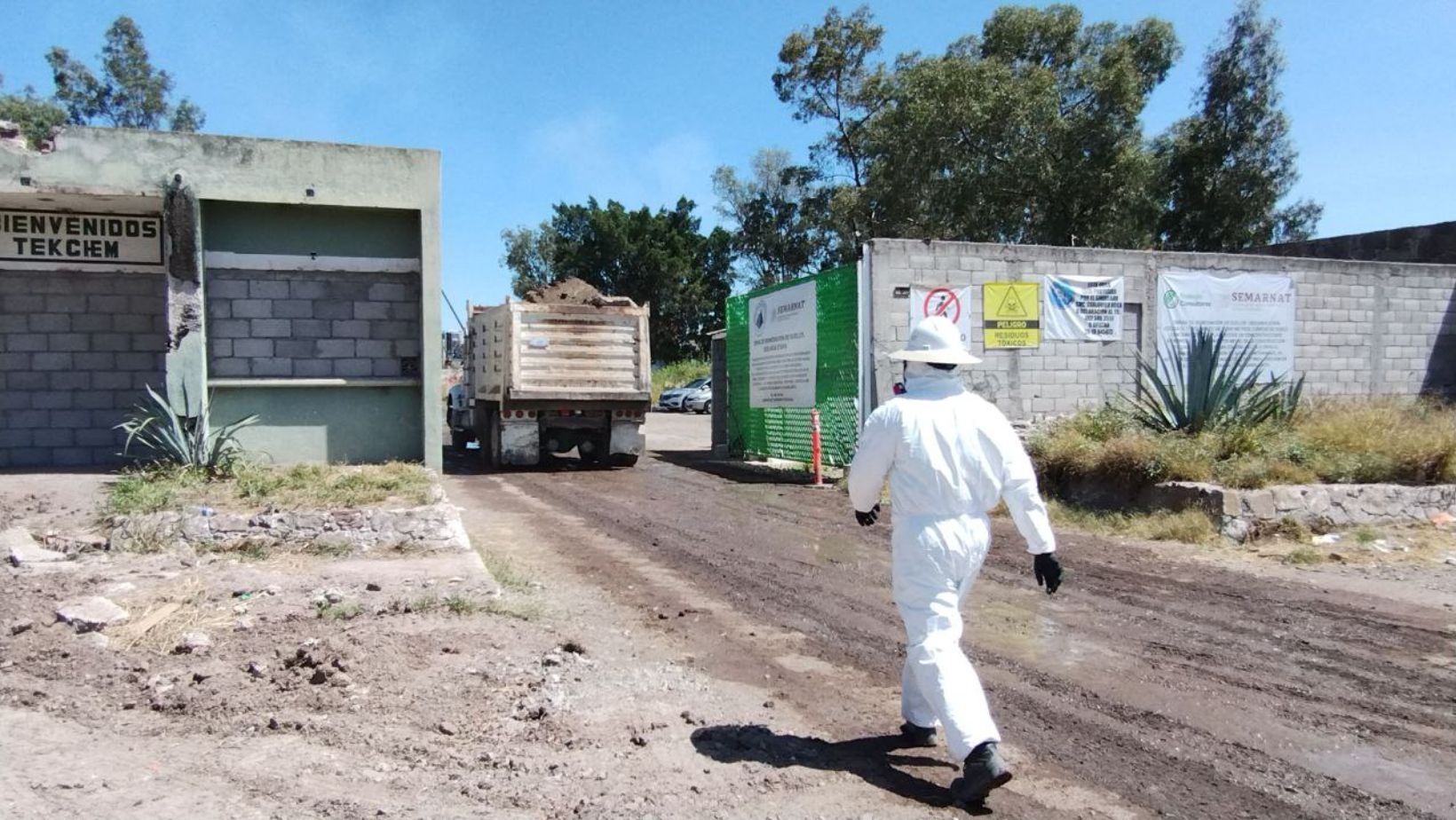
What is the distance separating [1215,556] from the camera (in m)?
9.29

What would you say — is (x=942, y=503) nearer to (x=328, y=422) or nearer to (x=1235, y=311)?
(x=328, y=422)

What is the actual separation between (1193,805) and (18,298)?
11.8 metres

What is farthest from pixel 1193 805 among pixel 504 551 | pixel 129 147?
pixel 129 147

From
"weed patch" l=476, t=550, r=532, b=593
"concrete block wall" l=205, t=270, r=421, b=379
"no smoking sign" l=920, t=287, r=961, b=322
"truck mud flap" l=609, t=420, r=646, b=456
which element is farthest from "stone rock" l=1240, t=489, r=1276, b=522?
"truck mud flap" l=609, t=420, r=646, b=456

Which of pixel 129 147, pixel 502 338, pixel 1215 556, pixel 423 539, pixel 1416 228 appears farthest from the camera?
pixel 1416 228

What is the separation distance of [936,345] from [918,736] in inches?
67.5

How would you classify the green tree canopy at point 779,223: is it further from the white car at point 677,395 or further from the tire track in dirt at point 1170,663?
the tire track in dirt at point 1170,663

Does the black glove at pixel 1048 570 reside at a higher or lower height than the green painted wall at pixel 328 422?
lower

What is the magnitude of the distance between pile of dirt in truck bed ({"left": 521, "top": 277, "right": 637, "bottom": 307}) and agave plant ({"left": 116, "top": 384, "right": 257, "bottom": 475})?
290 inches

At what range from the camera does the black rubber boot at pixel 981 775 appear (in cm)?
374

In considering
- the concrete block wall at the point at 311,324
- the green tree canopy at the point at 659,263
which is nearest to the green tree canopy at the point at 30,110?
the green tree canopy at the point at 659,263

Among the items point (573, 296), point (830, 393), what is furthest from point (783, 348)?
point (573, 296)

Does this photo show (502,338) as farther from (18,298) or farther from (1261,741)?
(1261,741)

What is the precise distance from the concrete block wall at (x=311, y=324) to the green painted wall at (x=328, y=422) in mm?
200
